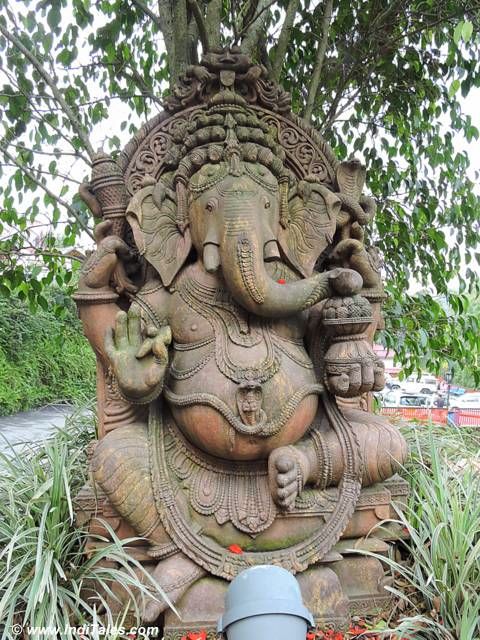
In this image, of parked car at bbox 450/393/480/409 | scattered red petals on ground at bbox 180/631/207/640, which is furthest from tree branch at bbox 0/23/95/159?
parked car at bbox 450/393/480/409

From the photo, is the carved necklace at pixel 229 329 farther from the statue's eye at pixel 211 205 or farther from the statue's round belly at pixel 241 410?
the statue's eye at pixel 211 205

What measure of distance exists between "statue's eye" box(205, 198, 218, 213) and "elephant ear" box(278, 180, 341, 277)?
36 centimetres

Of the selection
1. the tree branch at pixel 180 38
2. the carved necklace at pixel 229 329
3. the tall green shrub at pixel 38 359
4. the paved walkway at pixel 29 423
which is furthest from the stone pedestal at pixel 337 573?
the tall green shrub at pixel 38 359

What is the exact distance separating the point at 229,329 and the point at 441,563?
4.04ft

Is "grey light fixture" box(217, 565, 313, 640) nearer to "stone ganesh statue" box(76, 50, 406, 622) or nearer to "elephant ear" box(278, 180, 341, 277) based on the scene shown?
"stone ganesh statue" box(76, 50, 406, 622)

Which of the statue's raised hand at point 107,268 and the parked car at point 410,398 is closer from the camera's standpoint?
the statue's raised hand at point 107,268

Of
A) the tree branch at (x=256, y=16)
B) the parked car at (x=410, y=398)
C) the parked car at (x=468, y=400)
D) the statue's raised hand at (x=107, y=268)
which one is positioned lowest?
the parked car at (x=468, y=400)

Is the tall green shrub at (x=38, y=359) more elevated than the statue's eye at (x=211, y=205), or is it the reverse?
the statue's eye at (x=211, y=205)

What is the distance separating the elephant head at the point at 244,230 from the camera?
2170mm

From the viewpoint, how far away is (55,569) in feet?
6.89

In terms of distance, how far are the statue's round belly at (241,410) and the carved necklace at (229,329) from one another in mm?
27

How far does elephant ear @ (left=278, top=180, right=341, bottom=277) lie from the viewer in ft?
8.21

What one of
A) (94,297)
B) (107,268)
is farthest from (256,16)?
(94,297)

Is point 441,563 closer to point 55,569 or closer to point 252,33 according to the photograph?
point 55,569
